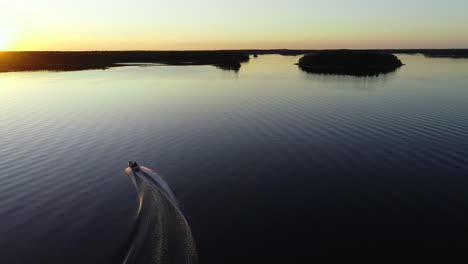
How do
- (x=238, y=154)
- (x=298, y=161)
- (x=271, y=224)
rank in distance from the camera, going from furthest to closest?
(x=238, y=154) → (x=298, y=161) → (x=271, y=224)

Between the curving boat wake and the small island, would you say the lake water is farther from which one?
the small island

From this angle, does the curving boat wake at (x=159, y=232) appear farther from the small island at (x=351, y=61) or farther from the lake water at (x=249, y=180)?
the small island at (x=351, y=61)

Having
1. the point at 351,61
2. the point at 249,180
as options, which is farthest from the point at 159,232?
the point at 351,61

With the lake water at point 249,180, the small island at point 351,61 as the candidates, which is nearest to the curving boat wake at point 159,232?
the lake water at point 249,180

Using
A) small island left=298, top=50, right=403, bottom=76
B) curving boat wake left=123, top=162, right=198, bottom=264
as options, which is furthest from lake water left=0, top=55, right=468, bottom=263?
small island left=298, top=50, right=403, bottom=76

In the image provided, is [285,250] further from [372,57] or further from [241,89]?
[372,57]

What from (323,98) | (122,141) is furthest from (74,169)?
(323,98)
